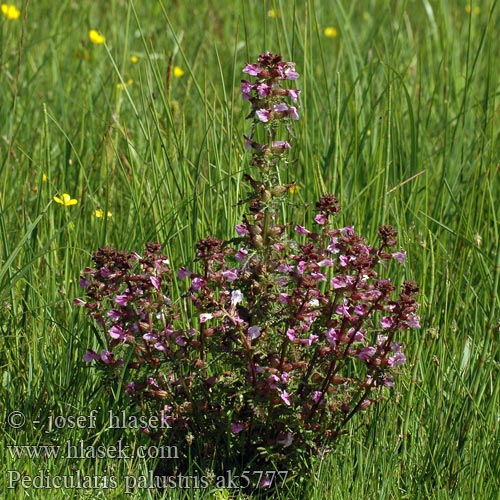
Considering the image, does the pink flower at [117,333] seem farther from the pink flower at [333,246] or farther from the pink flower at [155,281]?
the pink flower at [333,246]

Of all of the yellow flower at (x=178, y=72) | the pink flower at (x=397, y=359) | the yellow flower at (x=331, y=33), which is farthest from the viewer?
the yellow flower at (x=331, y=33)

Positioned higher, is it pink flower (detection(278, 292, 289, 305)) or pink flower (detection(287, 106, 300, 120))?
pink flower (detection(287, 106, 300, 120))

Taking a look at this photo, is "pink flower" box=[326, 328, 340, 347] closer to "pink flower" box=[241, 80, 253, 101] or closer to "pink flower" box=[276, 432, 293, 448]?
"pink flower" box=[276, 432, 293, 448]

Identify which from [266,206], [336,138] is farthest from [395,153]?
[266,206]

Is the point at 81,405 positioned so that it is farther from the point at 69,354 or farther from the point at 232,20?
the point at 232,20

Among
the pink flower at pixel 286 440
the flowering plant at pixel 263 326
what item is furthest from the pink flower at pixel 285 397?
the pink flower at pixel 286 440

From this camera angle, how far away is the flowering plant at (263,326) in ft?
7.41

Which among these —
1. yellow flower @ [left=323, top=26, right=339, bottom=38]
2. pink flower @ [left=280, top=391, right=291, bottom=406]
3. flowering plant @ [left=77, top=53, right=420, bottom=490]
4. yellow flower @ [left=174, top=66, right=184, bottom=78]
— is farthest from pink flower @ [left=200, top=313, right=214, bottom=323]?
yellow flower @ [left=323, top=26, right=339, bottom=38]

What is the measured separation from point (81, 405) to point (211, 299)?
1.84ft

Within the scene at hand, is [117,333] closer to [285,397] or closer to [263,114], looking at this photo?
[285,397]

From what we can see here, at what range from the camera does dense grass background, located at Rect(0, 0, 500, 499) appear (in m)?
2.47

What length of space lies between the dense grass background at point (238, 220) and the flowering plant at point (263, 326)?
13 centimetres

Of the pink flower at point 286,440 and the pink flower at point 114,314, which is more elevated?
the pink flower at point 114,314

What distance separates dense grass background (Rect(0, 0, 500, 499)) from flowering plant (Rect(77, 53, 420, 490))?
0.13m
